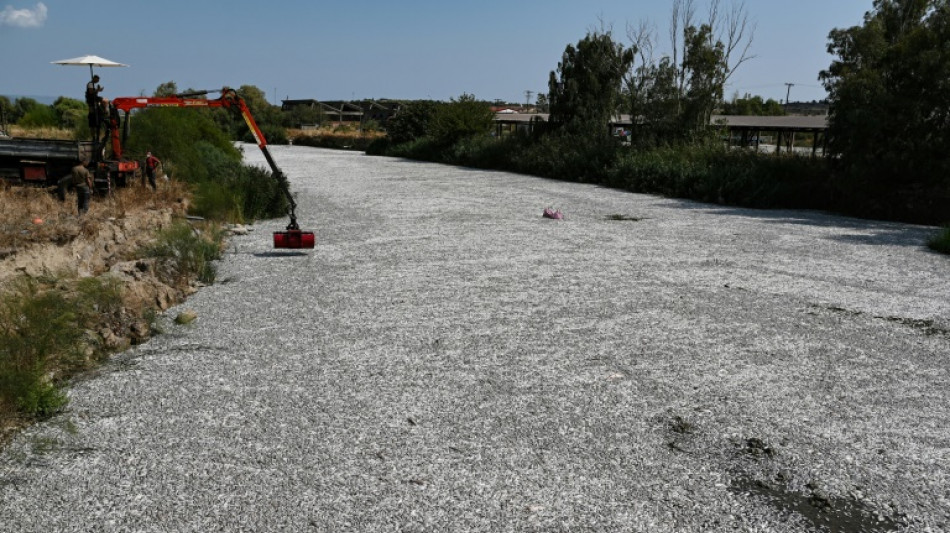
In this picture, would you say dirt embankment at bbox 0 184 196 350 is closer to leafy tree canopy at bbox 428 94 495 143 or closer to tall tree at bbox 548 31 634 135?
tall tree at bbox 548 31 634 135

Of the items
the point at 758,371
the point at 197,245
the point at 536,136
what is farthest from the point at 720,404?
the point at 536,136

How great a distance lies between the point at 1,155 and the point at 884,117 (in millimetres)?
17574

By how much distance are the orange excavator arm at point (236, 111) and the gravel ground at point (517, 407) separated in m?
0.57

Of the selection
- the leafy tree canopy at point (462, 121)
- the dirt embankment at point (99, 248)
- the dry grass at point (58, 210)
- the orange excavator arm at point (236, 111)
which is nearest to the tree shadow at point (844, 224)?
the orange excavator arm at point (236, 111)

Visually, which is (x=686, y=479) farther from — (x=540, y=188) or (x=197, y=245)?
(x=540, y=188)

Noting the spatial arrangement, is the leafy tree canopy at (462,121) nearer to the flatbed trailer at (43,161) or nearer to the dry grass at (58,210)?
the dry grass at (58,210)

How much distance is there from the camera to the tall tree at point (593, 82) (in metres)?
30.5

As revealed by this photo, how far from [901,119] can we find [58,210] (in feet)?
55.0

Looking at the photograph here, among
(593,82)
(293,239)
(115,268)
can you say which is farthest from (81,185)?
(593,82)

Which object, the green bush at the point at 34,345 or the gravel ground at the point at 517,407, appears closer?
the gravel ground at the point at 517,407

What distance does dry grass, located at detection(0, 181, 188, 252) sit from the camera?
921 centimetres

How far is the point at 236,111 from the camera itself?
12.6 m

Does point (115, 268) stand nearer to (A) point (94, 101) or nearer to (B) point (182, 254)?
(B) point (182, 254)

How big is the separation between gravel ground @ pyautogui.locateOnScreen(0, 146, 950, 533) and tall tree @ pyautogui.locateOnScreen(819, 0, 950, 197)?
6.58 metres
